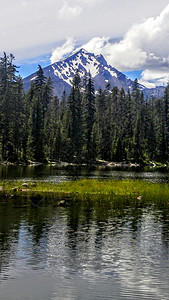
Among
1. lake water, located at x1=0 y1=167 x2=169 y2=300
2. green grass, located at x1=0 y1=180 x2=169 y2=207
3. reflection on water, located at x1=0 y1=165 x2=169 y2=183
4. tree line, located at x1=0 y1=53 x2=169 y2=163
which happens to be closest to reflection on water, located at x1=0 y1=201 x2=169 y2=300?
lake water, located at x1=0 y1=167 x2=169 y2=300

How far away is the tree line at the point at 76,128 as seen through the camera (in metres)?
89.9

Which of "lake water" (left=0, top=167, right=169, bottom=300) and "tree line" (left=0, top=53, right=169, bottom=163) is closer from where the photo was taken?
"lake water" (left=0, top=167, right=169, bottom=300)

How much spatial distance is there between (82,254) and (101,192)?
18890mm

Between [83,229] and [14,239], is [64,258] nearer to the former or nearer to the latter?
[14,239]

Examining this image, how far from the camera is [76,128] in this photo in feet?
354

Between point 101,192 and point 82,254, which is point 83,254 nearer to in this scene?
point 82,254

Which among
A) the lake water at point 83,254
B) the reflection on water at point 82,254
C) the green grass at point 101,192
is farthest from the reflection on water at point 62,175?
the reflection on water at point 82,254

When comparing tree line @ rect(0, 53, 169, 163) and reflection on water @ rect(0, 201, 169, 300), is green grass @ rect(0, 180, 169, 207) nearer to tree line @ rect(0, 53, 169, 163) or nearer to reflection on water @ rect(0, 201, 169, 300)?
reflection on water @ rect(0, 201, 169, 300)

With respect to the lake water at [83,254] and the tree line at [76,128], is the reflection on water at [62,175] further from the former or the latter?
the lake water at [83,254]

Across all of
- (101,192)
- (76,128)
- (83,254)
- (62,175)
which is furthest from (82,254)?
(76,128)

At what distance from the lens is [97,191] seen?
34875 millimetres

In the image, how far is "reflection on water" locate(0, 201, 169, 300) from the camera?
37.6 ft

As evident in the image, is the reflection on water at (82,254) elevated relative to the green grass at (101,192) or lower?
lower

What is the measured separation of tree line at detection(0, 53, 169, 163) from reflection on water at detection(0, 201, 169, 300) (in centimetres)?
6112
